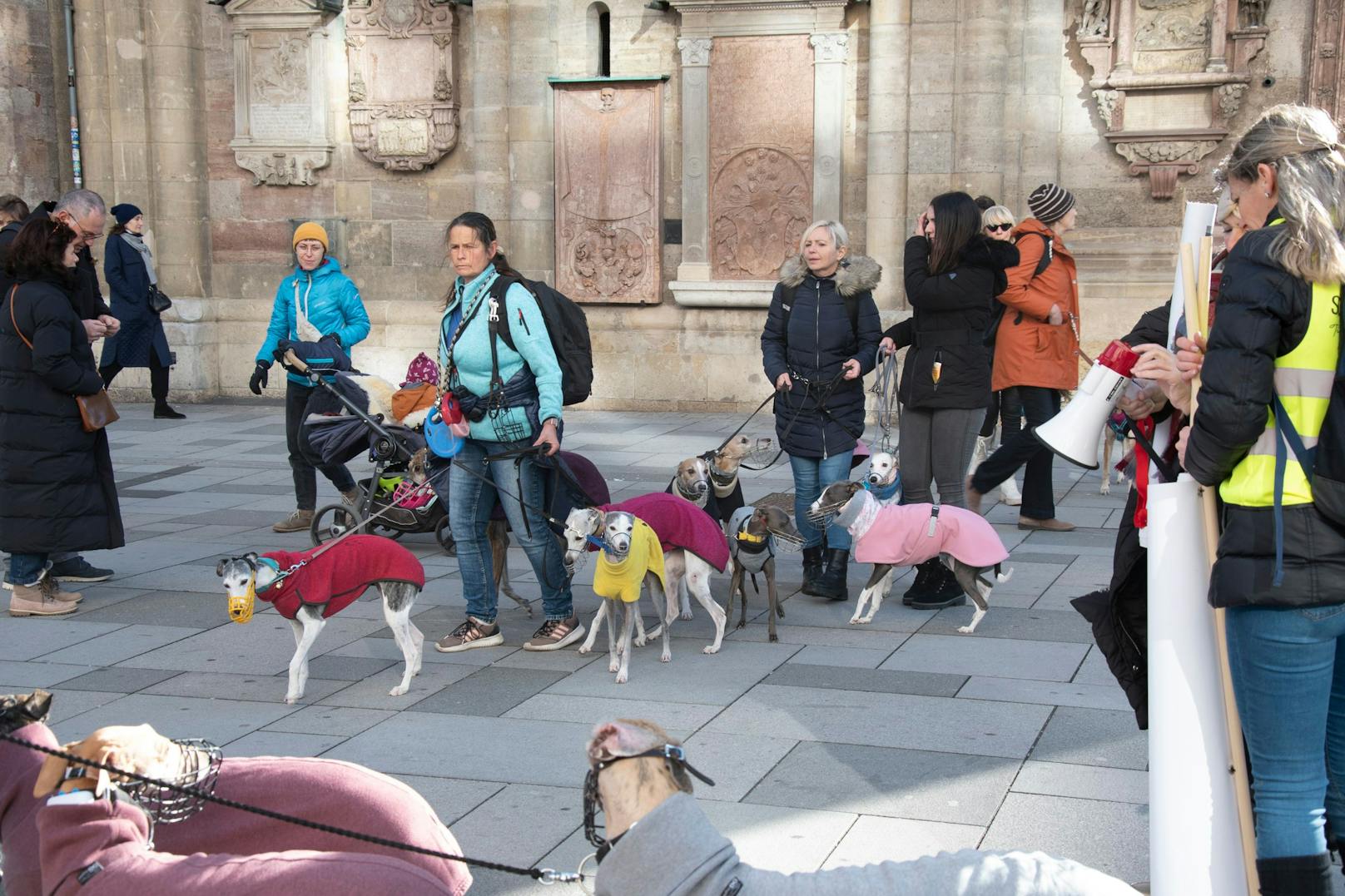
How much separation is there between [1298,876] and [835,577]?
436cm

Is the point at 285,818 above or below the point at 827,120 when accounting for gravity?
below

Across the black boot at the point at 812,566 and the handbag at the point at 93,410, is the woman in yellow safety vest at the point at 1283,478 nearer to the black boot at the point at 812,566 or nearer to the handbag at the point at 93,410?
the black boot at the point at 812,566

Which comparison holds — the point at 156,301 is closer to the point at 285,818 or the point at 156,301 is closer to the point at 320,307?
the point at 320,307

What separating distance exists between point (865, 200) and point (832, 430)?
7427 mm

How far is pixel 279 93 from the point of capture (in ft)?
52.5

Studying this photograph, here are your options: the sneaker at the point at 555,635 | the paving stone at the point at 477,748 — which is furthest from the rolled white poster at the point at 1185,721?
the sneaker at the point at 555,635

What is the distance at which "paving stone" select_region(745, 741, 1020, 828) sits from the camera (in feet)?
15.1

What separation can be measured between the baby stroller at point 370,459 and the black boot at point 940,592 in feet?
9.95

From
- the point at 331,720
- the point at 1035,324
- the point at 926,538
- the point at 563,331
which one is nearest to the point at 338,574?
the point at 331,720

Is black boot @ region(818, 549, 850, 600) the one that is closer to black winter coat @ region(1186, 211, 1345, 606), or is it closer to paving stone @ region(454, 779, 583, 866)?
paving stone @ region(454, 779, 583, 866)

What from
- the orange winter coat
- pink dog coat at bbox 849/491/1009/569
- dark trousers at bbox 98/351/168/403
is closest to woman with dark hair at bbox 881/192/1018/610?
pink dog coat at bbox 849/491/1009/569

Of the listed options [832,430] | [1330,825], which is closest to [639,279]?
[832,430]

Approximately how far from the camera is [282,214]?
1619 centimetres

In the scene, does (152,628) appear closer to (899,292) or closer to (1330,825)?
(1330,825)
